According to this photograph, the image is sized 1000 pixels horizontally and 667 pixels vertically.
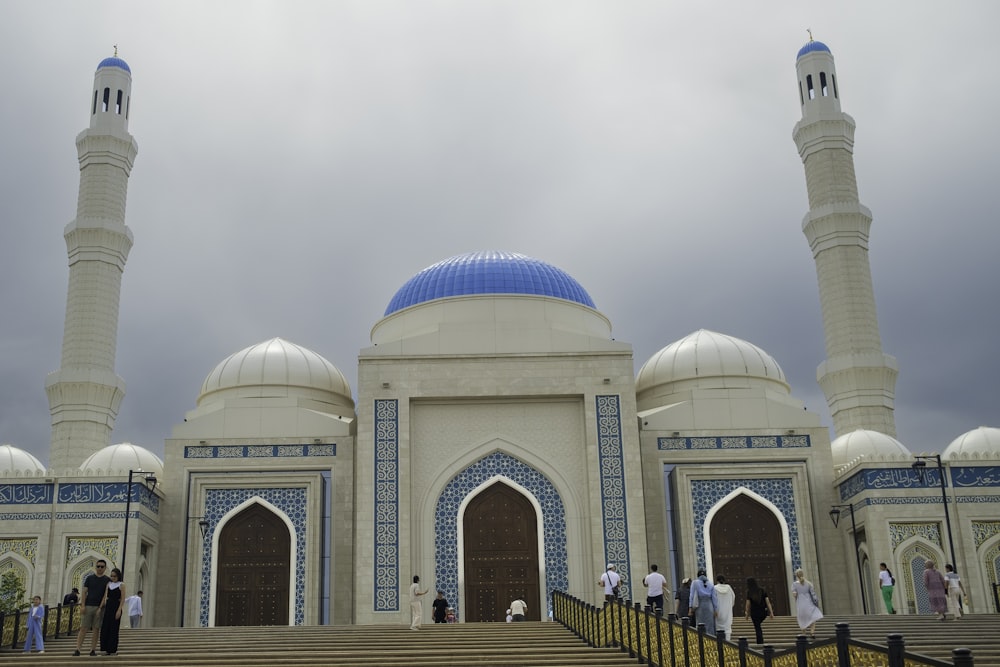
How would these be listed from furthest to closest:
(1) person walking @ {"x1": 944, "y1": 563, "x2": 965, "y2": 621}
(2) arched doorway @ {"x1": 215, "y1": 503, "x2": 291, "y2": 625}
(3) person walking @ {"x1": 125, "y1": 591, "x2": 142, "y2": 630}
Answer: (2) arched doorway @ {"x1": 215, "y1": 503, "x2": 291, "y2": 625}
(3) person walking @ {"x1": 125, "y1": 591, "x2": 142, "y2": 630}
(1) person walking @ {"x1": 944, "y1": 563, "x2": 965, "y2": 621}

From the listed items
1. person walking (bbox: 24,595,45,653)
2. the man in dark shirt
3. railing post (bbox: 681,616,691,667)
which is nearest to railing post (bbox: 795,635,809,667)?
railing post (bbox: 681,616,691,667)

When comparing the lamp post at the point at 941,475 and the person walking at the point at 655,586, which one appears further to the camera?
the lamp post at the point at 941,475

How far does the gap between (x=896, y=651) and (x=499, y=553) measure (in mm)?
13078

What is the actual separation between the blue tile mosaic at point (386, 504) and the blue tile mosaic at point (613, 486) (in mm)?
3204

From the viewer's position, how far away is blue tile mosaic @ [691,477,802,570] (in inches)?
695

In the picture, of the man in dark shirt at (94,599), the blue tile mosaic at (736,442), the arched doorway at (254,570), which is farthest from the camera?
the blue tile mosaic at (736,442)

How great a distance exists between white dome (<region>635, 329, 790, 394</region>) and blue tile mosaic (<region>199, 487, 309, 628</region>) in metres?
7.12

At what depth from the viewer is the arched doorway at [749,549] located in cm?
1741

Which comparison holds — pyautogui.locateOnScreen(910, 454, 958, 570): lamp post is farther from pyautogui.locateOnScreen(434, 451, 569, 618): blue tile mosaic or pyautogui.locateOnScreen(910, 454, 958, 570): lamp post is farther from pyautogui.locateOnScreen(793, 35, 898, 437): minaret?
pyautogui.locateOnScreen(434, 451, 569, 618): blue tile mosaic

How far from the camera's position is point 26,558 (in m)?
16.9

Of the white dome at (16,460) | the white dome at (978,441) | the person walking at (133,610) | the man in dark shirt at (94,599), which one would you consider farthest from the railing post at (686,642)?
the white dome at (16,460)

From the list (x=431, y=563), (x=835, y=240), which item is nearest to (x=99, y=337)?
(x=431, y=563)

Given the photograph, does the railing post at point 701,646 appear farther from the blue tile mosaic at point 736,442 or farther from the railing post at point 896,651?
the blue tile mosaic at point 736,442

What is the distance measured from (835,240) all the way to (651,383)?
213 inches
